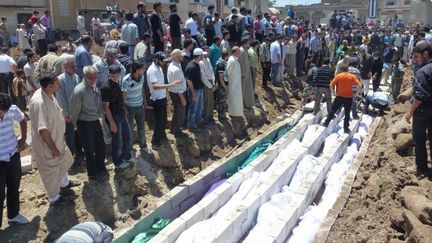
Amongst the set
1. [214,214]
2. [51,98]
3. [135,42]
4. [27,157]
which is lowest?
[214,214]

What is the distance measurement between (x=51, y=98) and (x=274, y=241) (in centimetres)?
348

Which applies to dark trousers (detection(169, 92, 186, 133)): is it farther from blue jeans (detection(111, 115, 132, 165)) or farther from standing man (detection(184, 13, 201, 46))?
standing man (detection(184, 13, 201, 46))

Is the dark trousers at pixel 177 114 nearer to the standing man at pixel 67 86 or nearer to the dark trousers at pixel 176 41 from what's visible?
the standing man at pixel 67 86

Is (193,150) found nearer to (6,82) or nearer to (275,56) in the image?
(6,82)

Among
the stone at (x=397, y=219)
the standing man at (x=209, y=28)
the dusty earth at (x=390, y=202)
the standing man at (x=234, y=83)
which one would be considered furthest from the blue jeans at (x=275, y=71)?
Result: the stone at (x=397, y=219)

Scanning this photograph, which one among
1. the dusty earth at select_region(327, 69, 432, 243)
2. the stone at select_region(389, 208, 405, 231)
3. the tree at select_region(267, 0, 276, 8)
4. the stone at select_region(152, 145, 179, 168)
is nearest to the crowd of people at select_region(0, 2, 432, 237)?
the stone at select_region(152, 145, 179, 168)

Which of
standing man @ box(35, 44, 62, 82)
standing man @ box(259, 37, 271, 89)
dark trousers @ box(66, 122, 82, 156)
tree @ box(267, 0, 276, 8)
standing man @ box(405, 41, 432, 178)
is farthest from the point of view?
tree @ box(267, 0, 276, 8)

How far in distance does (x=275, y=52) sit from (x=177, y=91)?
562cm

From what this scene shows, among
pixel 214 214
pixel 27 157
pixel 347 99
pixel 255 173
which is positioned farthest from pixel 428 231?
pixel 27 157

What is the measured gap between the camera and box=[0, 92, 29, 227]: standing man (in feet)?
16.2

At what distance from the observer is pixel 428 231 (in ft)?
13.6

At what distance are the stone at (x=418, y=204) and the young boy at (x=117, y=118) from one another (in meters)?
4.32

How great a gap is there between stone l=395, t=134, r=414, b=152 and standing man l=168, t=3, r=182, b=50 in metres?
6.18

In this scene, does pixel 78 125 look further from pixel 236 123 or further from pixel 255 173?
pixel 236 123
